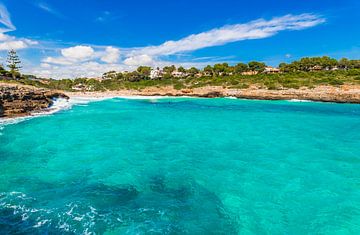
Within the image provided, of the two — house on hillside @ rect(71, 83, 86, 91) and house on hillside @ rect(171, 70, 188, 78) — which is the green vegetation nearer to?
house on hillside @ rect(171, 70, 188, 78)

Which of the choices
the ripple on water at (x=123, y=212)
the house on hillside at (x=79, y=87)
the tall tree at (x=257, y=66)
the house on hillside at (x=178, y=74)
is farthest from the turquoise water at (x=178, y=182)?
the house on hillside at (x=178, y=74)

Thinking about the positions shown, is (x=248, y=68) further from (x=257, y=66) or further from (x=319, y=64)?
(x=319, y=64)

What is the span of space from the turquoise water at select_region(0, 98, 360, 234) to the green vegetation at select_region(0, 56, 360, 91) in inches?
2898

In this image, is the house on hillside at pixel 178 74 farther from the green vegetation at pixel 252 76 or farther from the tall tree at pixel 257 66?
the tall tree at pixel 257 66

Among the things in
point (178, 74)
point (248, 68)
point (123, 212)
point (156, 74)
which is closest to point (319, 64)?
point (248, 68)

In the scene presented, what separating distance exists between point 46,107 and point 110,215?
168 feet

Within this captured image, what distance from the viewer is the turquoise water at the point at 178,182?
44.9 ft

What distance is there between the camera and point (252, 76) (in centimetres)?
12925

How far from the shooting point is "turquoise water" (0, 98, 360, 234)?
538 inches

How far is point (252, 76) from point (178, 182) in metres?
117

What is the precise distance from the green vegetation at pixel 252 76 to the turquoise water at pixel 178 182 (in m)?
73.6

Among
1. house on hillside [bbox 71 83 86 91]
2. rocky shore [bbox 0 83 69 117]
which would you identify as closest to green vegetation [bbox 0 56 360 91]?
house on hillside [bbox 71 83 86 91]

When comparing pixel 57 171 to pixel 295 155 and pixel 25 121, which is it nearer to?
pixel 295 155

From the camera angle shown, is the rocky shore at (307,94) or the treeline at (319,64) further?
the treeline at (319,64)
